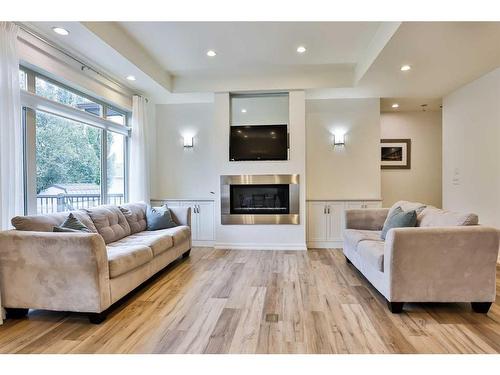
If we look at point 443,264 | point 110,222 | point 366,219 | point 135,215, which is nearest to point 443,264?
point 443,264

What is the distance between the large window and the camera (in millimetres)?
3115

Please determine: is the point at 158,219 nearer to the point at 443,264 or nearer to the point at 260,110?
the point at 260,110

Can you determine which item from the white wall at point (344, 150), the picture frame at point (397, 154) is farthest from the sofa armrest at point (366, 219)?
the picture frame at point (397, 154)

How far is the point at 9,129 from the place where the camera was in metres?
2.53

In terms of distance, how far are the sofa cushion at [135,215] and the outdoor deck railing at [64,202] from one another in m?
0.60

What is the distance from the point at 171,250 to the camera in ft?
12.1

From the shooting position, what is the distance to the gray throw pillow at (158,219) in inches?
161

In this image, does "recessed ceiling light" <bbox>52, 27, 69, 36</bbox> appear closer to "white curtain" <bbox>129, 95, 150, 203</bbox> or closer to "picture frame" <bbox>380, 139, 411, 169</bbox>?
"white curtain" <bbox>129, 95, 150, 203</bbox>

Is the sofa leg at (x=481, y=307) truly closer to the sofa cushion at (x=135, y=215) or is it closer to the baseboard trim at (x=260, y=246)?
the baseboard trim at (x=260, y=246)

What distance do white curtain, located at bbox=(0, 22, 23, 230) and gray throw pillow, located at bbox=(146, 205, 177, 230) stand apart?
5.37 feet
